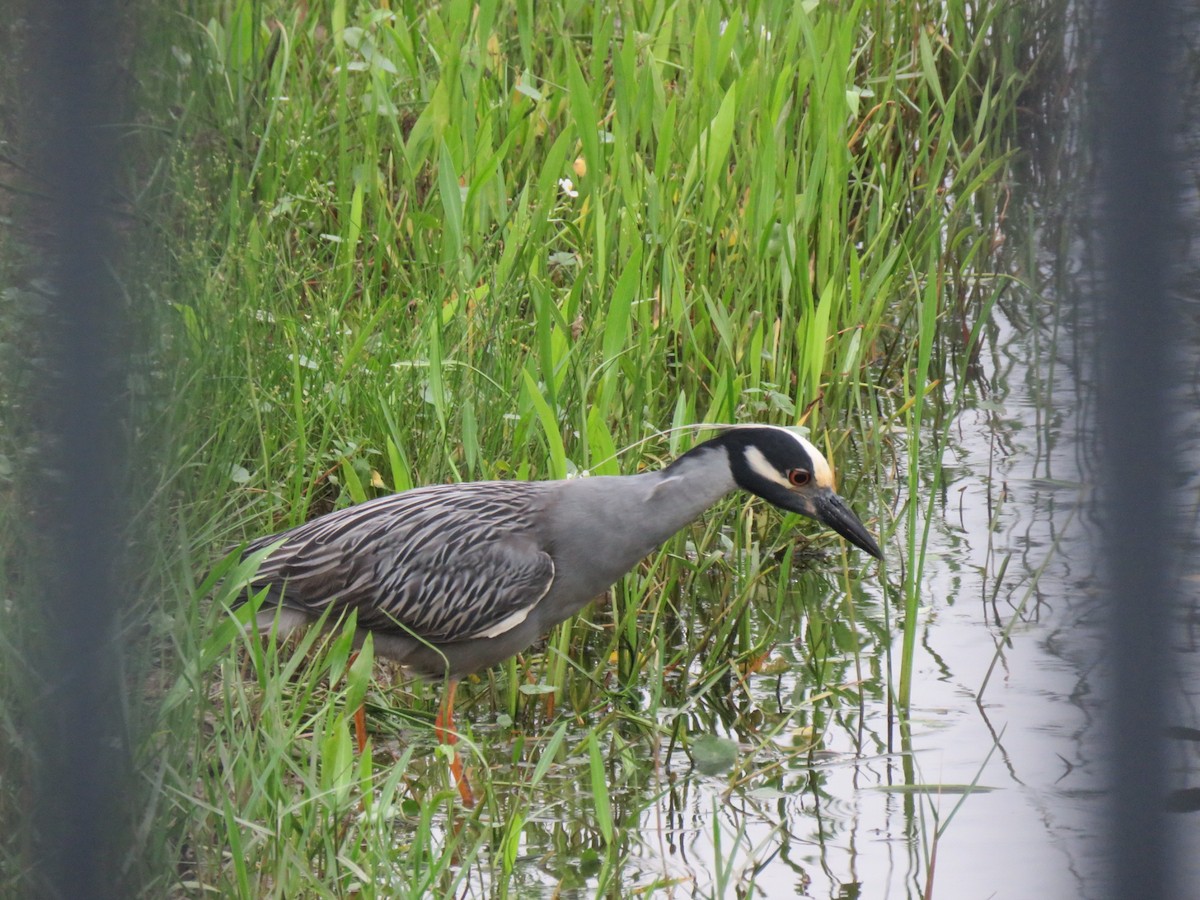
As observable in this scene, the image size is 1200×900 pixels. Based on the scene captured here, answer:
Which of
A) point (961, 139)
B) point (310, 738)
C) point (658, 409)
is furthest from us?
point (961, 139)

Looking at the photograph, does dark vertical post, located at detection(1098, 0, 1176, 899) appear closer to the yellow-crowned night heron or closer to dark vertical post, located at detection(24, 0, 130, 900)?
dark vertical post, located at detection(24, 0, 130, 900)

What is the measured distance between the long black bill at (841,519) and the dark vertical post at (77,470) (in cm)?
270

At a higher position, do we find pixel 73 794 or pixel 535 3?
pixel 535 3

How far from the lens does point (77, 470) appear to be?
1020 millimetres

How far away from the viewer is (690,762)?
346 centimetres

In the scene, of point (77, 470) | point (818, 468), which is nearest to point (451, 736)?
point (818, 468)

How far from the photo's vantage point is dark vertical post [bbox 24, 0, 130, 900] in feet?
3.12

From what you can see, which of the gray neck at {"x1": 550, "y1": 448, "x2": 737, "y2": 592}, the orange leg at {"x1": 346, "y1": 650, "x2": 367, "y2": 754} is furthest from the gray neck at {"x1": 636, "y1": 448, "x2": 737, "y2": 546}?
the orange leg at {"x1": 346, "y1": 650, "x2": 367, "y2": 754}

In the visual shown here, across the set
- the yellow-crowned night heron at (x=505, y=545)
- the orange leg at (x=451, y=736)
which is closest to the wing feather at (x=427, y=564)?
the yellow-crowned night heron at (x=505, y=545)

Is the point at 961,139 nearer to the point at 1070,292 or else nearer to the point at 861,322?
the point at 861,322

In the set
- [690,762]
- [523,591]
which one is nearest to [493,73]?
[523,591]

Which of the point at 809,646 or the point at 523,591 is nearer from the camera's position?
the point at 523,591

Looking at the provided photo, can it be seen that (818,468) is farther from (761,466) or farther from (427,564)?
(427,564)

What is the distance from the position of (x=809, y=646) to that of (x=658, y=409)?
81cm
